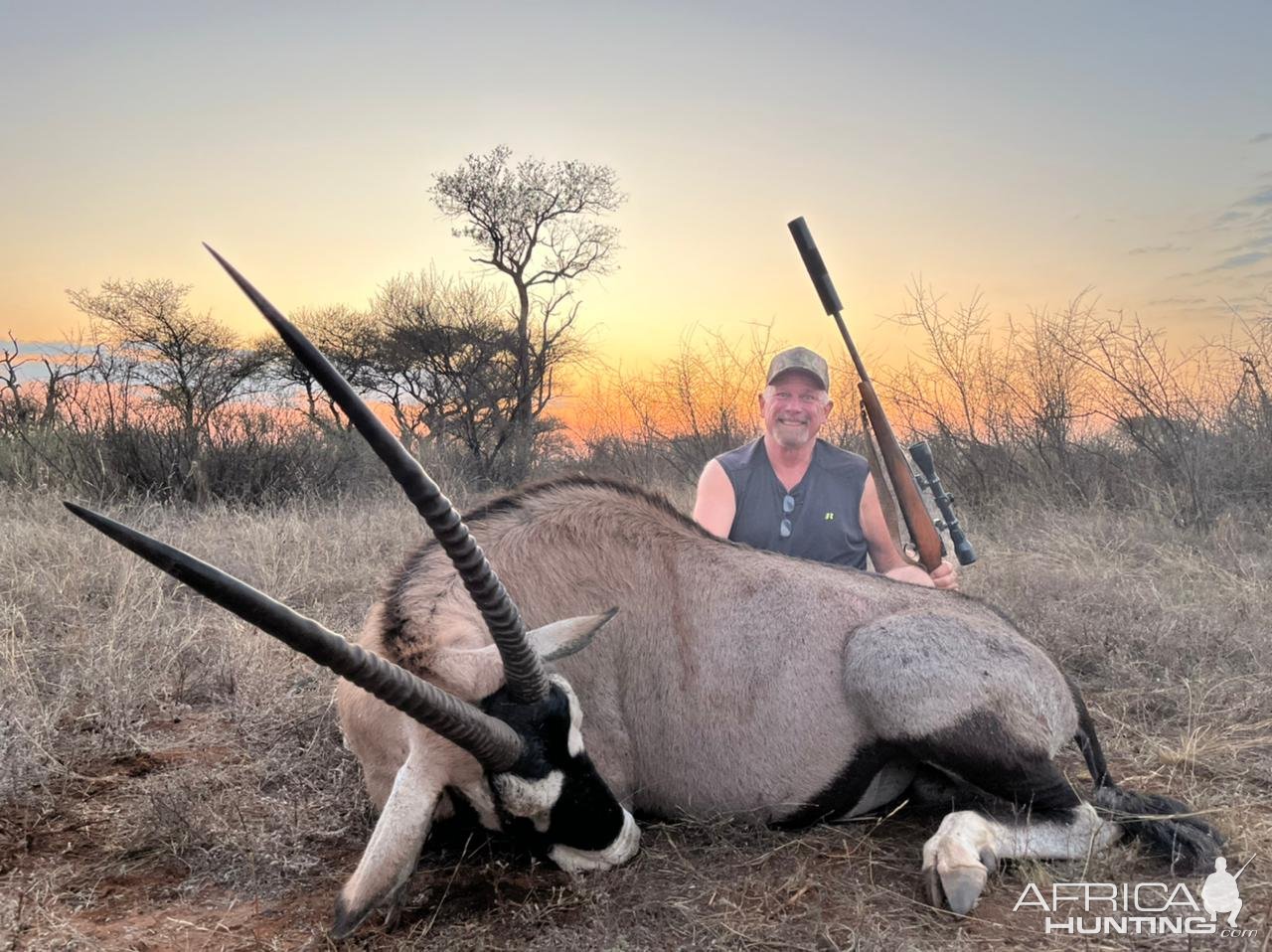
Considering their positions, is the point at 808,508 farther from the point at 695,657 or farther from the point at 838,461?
the point at 695,657

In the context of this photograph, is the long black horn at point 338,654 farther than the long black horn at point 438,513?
No

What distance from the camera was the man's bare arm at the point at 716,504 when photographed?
5.41m

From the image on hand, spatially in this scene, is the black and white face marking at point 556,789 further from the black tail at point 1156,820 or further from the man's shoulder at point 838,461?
the man's shoulder at point 838,461

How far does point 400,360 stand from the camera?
79.3 ft

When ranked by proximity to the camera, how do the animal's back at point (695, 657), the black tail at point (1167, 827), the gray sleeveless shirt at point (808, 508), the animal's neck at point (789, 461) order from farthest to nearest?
the animal's neck at point (789, 461) < the gray sleeveless shirt at point (808, 508) < the animal's back at point (695, 657) < the black tail at point (1167, 827)

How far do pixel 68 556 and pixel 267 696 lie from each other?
3327 millimetres

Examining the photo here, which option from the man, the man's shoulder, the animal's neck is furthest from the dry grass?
the animal's neck

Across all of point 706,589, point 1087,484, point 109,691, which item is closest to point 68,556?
point 109,691

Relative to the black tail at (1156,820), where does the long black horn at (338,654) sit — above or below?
above

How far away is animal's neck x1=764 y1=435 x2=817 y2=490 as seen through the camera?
5.48 meters

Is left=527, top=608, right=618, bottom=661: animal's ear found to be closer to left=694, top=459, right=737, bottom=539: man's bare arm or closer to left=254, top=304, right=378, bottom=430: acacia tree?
left=694, top=459, right=737, bottom=539: man's bare arm

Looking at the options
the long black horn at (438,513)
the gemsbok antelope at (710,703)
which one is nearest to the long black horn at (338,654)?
the gemsbok antelope at (710,703)

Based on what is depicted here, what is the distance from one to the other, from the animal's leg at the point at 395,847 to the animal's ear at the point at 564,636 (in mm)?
496

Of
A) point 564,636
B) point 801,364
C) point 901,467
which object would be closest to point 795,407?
point 801,364
